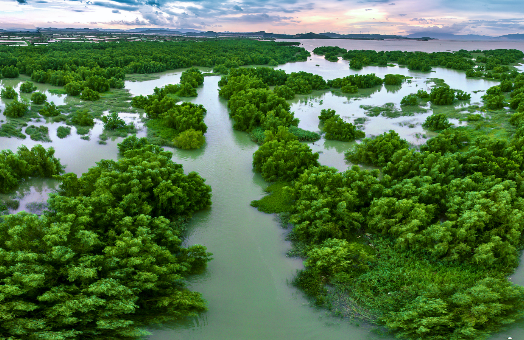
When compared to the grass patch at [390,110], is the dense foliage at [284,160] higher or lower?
lower

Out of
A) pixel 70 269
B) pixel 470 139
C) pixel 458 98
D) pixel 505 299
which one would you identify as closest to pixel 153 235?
pixel 70 269

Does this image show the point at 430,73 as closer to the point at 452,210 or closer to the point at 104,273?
the point at 452,210

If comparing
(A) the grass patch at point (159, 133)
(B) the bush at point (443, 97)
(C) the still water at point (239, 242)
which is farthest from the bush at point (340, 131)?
(B) the bush at point (443, 97)

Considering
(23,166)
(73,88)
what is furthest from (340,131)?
(73,88)

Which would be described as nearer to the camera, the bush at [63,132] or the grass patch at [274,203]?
the grass patch at [274,203]

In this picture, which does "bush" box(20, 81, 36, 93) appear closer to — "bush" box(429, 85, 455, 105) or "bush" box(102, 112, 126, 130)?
"bush" box(102, 112, 126, 130)

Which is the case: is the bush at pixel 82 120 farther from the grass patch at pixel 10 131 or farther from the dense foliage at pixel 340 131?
the dense foliage at pixel 340 131
